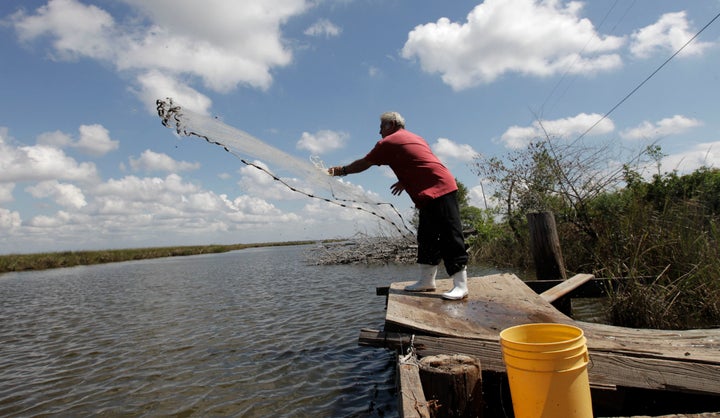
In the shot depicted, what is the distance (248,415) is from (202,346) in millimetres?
3157

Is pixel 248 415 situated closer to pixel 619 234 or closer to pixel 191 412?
pixel 191 412

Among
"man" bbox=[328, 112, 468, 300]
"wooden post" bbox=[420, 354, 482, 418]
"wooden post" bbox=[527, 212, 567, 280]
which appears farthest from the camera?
"wooden post" bbox=[527, 212, 567, 280]

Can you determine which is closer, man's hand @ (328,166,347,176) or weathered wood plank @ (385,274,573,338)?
weathered wood plank @ (385,274,573,338)

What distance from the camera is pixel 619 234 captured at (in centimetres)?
700

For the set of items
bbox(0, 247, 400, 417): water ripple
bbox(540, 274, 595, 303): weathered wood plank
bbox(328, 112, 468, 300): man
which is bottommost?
bbox(0, 247, 400, 417): water ripple

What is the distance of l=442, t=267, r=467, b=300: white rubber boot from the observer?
4.79 meters

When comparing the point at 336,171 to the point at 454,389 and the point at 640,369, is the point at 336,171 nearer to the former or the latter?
the point at 454,389

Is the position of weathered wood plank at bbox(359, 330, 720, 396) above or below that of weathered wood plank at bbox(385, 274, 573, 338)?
below

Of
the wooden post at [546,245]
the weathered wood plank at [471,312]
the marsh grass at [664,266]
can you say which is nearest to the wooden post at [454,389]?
the weathered wood plank at [471,312]

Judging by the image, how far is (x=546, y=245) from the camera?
275 inches

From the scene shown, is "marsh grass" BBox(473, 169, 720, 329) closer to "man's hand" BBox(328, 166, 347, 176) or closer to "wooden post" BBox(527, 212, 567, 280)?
"wooden post" BBox(527, 212, 567, 280)

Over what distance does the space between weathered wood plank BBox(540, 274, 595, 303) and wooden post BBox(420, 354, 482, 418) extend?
2.74 meters

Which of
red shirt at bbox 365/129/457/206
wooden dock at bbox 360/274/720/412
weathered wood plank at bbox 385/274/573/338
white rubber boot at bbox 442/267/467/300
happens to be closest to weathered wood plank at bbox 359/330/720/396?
wooden dock at bbox 360/274/720/412

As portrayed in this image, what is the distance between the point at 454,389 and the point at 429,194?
238 cm
